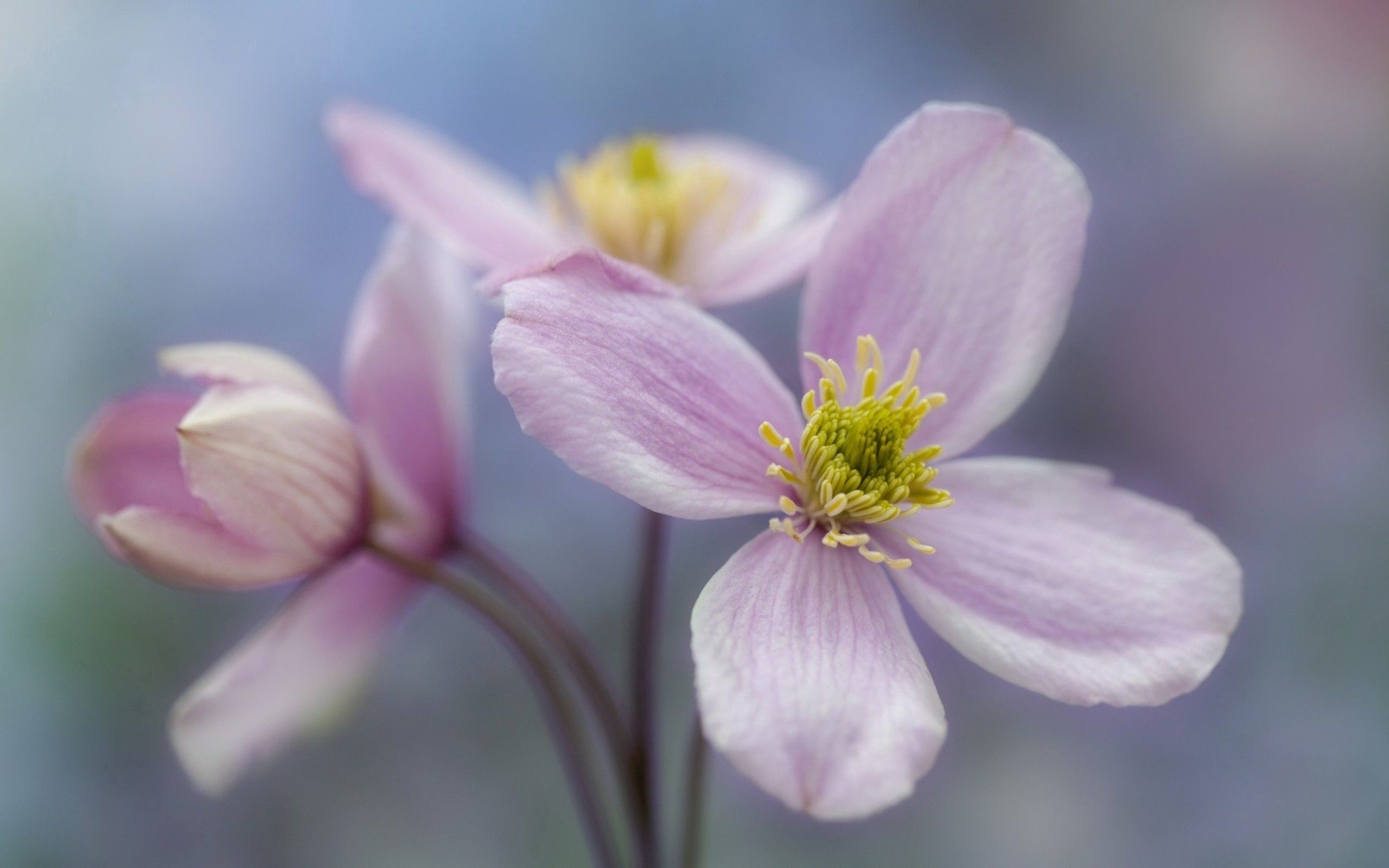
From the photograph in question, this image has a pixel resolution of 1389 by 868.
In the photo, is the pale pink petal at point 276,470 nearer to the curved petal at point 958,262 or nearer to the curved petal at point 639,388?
the curved petal at point 639,388

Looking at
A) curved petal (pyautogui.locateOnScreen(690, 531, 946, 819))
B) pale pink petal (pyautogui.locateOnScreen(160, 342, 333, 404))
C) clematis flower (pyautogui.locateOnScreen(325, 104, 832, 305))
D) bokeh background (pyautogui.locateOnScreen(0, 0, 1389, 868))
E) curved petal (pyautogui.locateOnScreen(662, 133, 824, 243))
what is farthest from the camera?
bokeh background (pyautogui.locateOnScreen(0, 0, 1389, 868))

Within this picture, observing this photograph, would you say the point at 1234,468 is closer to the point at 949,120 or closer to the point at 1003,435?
A: the point at 1003,435


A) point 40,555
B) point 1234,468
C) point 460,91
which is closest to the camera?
point 40,555

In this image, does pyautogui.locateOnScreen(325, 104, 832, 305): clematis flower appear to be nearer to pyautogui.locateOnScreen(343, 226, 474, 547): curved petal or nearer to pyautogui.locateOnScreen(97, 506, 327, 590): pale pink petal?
pyautogui.locateOnScreen(343, 226, 474, 547): curved petal

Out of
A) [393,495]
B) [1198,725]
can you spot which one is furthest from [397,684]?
[1198,725]

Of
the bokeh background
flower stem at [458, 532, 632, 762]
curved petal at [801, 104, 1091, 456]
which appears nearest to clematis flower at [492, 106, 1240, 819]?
curved petal at [801, 104, 1091, 456]

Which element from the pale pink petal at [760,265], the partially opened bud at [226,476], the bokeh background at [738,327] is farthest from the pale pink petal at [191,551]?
the bokeh background at [738,327]

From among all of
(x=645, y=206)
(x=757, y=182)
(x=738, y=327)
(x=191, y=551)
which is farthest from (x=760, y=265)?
(x=738, y=327)
